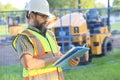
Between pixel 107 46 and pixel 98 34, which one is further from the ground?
pixel 98 34

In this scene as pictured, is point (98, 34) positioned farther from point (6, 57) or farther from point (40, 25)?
point (40, 25)

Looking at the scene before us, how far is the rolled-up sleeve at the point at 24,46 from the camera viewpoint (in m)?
2.91

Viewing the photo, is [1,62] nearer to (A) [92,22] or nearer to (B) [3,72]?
(B) [3,72]

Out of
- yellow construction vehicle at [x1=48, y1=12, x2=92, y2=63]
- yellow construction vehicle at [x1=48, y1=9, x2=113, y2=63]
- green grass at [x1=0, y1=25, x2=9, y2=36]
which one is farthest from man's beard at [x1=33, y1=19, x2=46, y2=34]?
yellow construction vehicle at [x1=48, y1=12, x2=92, y2=63]

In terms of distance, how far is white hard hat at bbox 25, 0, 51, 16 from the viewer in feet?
9.71

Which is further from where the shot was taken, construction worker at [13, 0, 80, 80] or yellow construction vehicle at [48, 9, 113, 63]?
yellow construction vehicle at [48, 9, 113, 63]

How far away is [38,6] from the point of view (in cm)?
298

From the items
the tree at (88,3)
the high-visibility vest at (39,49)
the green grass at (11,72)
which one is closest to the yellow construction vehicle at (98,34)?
the green grass at (11,72)

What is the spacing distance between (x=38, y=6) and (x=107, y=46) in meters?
8.95

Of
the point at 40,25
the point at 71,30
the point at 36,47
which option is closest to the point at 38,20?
the point at 40,25

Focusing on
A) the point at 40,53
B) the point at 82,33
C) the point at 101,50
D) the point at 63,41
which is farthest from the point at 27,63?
the point at 101,50

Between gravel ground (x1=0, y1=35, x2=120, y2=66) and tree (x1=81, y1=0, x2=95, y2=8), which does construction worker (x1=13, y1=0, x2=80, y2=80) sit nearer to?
gravel ground (x1=0, y1=35, x2=120, y2=66)

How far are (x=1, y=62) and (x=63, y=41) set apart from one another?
216 centimetres

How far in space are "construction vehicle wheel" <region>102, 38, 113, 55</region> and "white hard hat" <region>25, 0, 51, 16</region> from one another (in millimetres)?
8412
